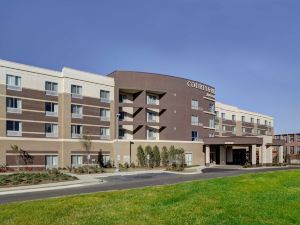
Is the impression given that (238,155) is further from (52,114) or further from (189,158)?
(52,114)

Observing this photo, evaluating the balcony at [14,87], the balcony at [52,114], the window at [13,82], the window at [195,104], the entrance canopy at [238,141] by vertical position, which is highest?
the window at [13,82]

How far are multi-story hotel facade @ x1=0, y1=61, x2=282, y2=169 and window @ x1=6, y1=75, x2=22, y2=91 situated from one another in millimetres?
120

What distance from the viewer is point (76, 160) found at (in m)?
50.5

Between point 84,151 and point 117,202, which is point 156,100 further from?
point 117,202

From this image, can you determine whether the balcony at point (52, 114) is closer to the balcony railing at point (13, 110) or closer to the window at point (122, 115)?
the balcony railing at point (13, 110)

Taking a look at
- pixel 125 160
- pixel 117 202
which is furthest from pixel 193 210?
pixel 125 160

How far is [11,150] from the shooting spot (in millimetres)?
43688

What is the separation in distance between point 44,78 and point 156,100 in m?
20.5

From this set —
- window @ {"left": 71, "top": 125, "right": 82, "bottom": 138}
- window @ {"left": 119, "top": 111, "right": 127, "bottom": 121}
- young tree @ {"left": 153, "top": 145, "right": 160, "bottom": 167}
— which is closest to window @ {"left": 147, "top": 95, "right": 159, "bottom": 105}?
window @ {"left": 119, "top": 111, "right": 127, "bottom": 121}

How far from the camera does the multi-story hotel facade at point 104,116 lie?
148 feet

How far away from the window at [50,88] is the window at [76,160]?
9068 millimetres

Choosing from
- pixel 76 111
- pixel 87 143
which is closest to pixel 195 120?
pixel 87 143

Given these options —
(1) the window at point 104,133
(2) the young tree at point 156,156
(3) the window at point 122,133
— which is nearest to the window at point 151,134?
(2) the young tree at point 156,156

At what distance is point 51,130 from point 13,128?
5.38 meters
